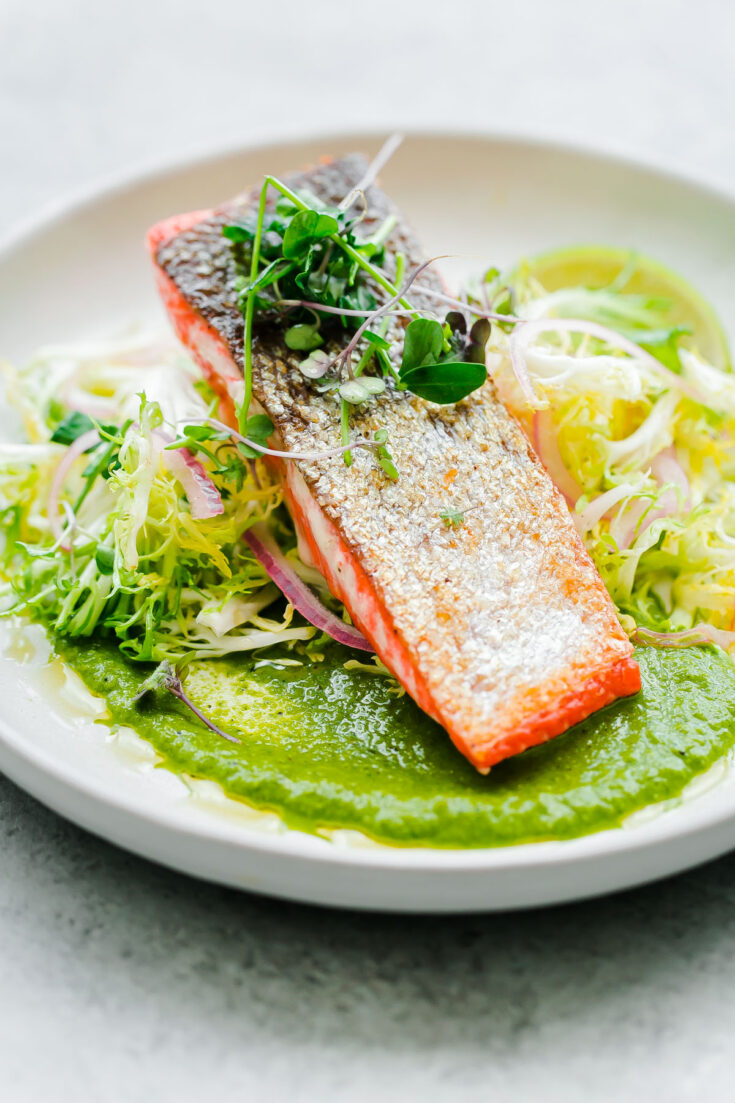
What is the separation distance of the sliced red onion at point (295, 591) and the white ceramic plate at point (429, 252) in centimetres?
78

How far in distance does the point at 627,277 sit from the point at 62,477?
2.80 metres

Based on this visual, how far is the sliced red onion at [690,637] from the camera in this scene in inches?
150

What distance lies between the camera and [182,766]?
11.3 ft

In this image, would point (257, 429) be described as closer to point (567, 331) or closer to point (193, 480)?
point (193, 480)

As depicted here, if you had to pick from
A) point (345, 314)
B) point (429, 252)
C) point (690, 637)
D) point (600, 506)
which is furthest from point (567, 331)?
point (690, 637)

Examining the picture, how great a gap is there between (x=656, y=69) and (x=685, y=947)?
19.8ft

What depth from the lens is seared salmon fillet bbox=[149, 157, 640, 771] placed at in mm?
3344

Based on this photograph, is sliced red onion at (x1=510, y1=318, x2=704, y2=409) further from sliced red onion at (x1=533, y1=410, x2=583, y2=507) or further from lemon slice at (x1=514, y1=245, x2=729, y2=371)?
lemon slice at (x1=514, y1=245, x2=729, y2=371)

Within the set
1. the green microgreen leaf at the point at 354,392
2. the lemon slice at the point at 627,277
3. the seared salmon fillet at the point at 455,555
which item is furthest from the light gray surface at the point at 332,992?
the lemon slice at the point at 627,277

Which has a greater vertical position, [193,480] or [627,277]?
[627,277]

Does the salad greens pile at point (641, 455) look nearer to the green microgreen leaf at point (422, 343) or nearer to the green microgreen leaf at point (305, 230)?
the green microgreen leaf at point (422, 343)

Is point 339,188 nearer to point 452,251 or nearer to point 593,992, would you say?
point 452,251

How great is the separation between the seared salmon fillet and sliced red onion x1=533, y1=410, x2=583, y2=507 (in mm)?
241

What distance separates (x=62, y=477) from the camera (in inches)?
169
